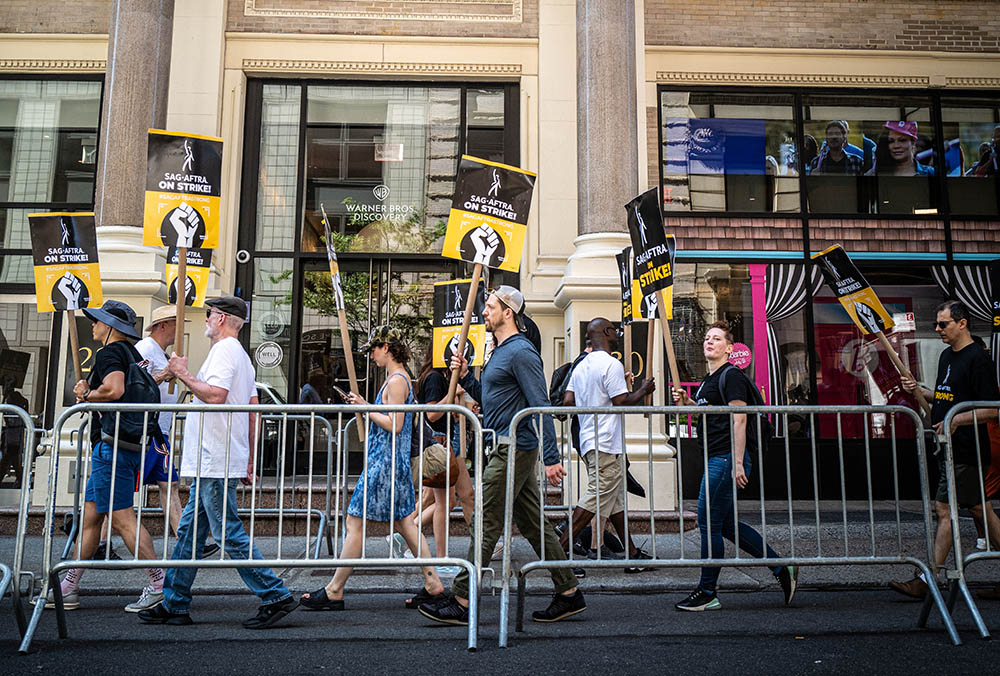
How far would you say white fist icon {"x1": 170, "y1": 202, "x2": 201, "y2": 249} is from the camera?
6.53 meters

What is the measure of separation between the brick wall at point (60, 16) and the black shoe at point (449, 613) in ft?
33.7

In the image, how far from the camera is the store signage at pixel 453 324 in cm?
939

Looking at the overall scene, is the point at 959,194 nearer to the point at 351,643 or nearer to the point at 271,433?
the point at 271,433

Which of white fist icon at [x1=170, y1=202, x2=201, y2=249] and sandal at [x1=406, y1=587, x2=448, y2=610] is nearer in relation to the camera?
sandal at [x1=406, y1=587, x2=448, y2=610]

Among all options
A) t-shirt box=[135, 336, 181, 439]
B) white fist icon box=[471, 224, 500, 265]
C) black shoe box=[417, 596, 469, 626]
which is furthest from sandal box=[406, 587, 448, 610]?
t-shirt box=[135, 336, 181, 439]

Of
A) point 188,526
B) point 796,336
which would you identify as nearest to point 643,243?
point 188,526

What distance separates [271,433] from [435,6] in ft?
21.1

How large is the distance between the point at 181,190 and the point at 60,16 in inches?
286

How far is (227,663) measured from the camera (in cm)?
434

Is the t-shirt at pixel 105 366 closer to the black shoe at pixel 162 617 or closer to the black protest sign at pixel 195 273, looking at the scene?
the black shoe at pixel 162 617

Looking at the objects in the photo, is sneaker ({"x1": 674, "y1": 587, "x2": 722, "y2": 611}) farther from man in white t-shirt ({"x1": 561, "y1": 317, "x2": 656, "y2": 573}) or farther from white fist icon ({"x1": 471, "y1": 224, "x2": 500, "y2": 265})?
white fist icon ({"x1": 471, "y1": 224, "x2": 500, "y2": 265})

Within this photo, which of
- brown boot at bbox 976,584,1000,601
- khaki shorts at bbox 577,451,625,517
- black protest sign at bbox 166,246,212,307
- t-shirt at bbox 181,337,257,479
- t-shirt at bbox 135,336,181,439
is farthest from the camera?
black protest sign at bbox 166,246,212,307

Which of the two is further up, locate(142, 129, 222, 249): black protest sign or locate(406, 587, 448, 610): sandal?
locate(142, 129, 222, 249): black protest sign

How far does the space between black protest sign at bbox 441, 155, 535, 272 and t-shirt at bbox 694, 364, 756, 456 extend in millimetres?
1637
